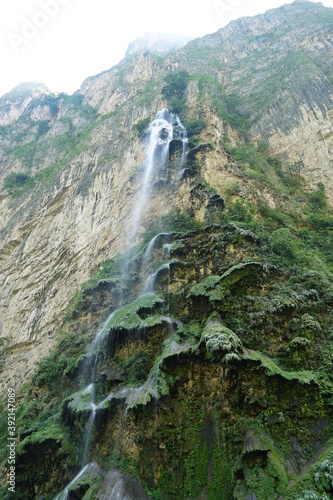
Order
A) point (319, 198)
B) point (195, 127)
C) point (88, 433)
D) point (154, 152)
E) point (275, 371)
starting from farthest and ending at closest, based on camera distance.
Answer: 1. point (154, 152)
2. point (195, 127)
3. point (319, 198)
4. point (88, 433)
5. point (275, 371)

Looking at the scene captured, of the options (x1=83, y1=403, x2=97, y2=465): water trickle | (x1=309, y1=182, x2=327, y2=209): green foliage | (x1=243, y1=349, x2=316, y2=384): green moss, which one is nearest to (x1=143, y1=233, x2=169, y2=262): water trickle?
(x1=83, y1=403, x2=97, y2=465): water trickle

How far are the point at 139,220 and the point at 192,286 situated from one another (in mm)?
7672

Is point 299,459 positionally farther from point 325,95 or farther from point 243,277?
point 325,95

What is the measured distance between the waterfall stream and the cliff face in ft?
0.46

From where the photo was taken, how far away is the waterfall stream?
8.89 m

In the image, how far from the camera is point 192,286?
432 inches

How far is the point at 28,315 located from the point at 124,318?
12202 mm

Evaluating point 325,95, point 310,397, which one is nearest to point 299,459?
point 310,397

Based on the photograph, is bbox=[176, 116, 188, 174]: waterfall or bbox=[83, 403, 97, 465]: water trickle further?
→ bbox=[176, 116, 188, 174]: waterfall

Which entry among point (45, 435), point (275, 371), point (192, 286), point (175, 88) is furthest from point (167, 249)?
point (175, 88)

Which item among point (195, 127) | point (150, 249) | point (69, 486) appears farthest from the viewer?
point (195, 127)

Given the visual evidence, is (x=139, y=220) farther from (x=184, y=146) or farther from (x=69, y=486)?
(x=69, y=486)

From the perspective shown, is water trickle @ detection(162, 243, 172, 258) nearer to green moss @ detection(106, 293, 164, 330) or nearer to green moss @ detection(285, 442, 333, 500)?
green moss @ detection(106, 293, 164, 330)

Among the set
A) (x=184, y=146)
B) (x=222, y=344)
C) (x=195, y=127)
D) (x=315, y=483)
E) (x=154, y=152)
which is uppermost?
(x=195, y=127)
